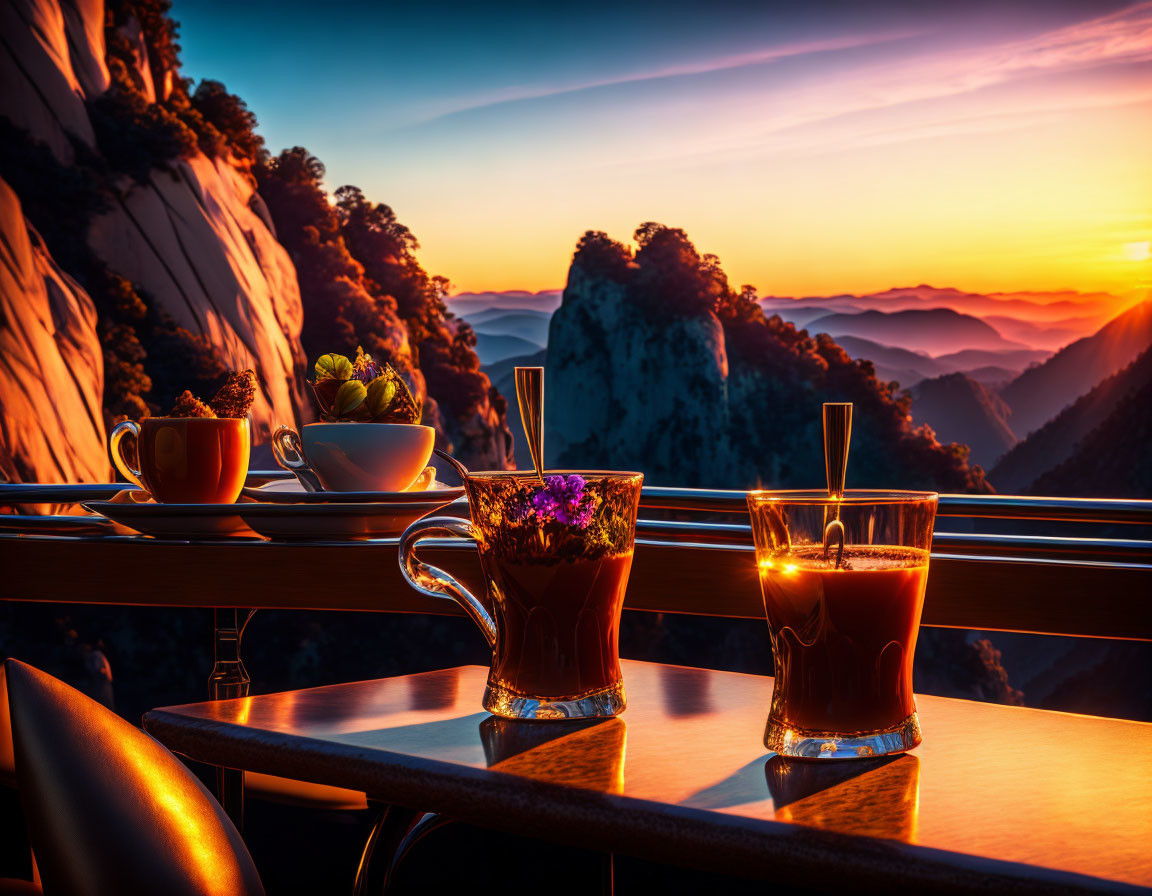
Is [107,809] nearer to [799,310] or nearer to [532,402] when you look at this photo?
[532,402]

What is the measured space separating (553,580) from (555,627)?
3 centimetres

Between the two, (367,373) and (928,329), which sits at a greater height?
(928,329)

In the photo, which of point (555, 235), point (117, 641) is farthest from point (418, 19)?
point (117, 641)

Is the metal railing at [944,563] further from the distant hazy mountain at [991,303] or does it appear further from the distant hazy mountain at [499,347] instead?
the distant hazy mountain at [991,303]

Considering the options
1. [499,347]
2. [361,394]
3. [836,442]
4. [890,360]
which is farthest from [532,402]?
[890,360]

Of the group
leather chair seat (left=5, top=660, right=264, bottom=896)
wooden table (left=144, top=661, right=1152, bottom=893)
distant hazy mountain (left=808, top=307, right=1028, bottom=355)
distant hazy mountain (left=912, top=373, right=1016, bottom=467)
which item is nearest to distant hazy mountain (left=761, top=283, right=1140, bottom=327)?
distant hazy mountain (left=808, top=307, right=1028, bottom=355)

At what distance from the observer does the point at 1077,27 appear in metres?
41.0

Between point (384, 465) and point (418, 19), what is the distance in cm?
3590

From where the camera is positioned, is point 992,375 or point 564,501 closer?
point 564,501

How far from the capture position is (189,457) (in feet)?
3.60

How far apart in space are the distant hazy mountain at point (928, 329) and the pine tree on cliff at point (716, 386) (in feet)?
8.46

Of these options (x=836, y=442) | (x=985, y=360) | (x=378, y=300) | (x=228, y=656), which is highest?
(x=378, y=300)

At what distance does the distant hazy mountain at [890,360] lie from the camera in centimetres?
3619

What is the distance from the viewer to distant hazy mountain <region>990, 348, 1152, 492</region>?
34.1 meters
